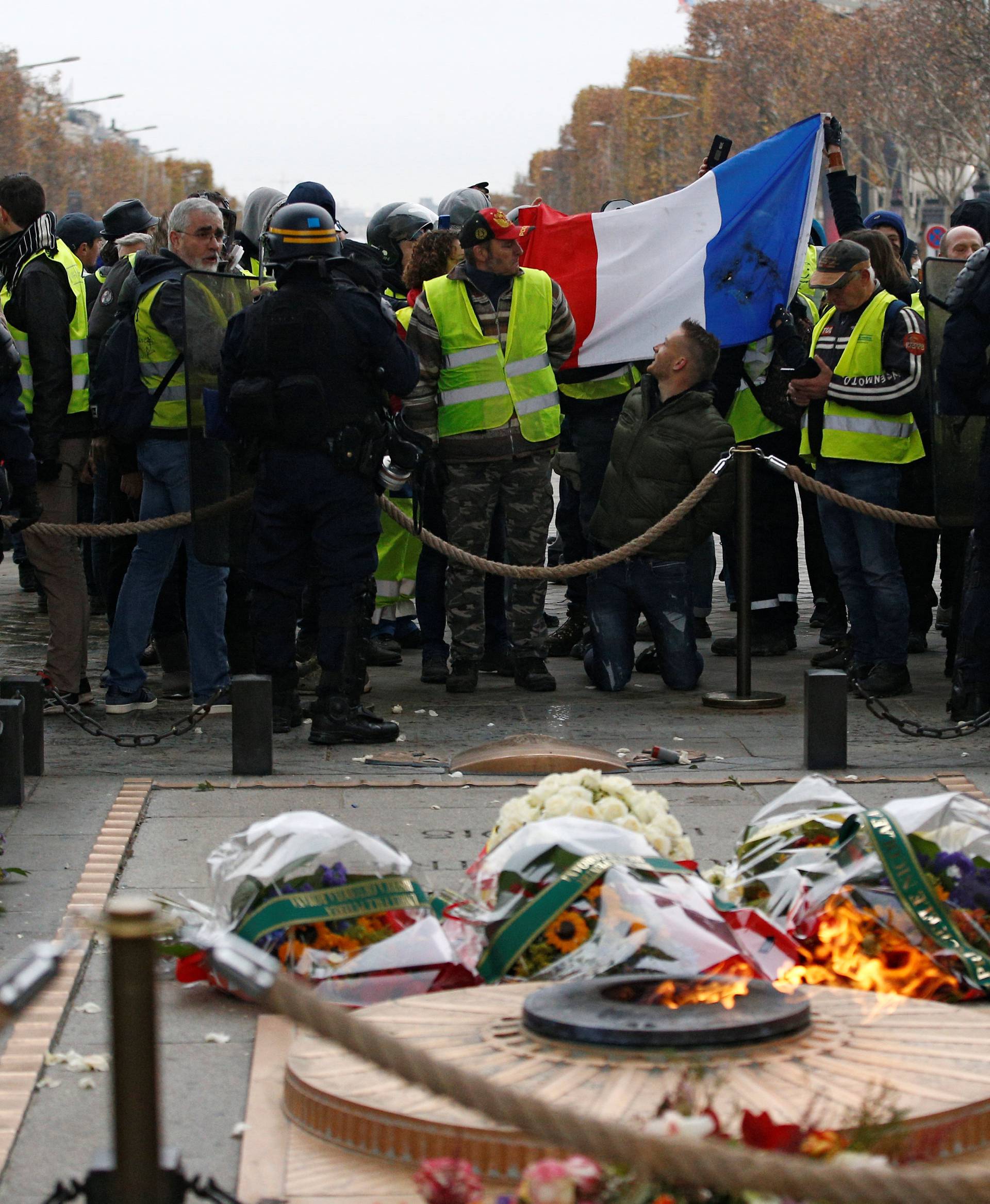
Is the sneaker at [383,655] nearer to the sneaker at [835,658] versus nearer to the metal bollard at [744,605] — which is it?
the metal bollard at [744,605]

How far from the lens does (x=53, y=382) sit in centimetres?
762

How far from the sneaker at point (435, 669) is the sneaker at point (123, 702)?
1.40 metres

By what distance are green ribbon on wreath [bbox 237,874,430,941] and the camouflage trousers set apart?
4.12 m

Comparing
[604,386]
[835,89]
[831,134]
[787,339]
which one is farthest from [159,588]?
[835,89]

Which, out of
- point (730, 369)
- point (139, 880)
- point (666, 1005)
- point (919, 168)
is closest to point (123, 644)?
point (139, 880)

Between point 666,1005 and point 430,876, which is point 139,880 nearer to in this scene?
point 430,876

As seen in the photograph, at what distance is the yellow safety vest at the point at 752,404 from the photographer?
9234 mm

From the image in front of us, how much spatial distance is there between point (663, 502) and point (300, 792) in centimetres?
264

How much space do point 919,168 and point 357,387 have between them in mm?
48069

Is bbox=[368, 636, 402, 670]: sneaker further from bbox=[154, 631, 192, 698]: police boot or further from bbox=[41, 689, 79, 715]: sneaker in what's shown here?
bbox=[41, 689, 79, 715]: sneaker

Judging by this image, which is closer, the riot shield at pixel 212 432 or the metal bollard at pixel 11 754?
the metal bollard at pixel 11 754

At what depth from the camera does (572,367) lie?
9438mm

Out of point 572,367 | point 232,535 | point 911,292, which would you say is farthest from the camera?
point 572,367

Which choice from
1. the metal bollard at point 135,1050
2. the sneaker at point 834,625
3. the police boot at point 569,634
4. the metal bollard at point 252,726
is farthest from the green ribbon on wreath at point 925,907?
the police boot at point 569,634
